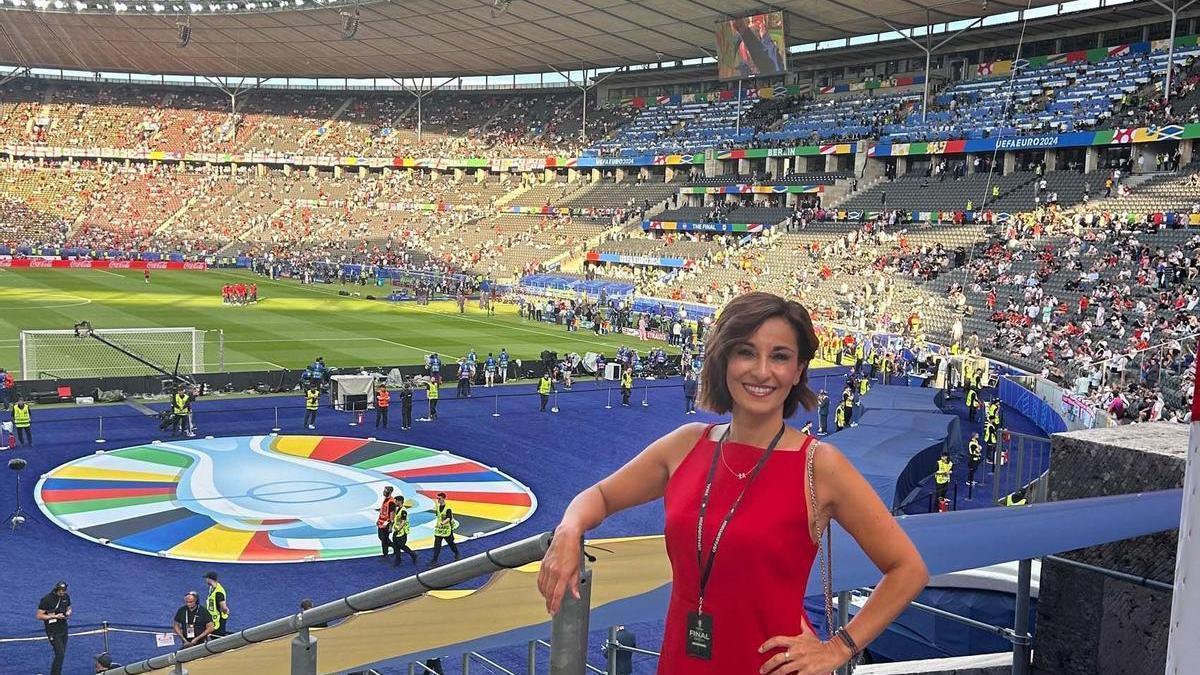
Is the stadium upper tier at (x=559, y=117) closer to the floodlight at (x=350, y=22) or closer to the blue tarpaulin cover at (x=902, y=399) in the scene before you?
the floodlight at (x=350, y=22)

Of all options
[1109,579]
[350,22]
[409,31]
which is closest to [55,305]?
[350,22]

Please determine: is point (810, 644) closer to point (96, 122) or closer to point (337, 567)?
point (337, 567)

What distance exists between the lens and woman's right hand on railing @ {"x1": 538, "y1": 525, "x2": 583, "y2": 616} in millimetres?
2348

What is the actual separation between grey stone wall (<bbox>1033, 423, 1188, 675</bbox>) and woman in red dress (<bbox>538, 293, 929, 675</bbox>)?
7.22 ft

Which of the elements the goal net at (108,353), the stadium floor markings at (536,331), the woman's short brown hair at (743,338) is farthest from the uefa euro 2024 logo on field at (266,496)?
the stadium floor markings at (536,331)

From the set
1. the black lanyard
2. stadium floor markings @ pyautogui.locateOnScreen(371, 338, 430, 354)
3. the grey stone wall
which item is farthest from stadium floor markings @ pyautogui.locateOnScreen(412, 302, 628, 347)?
the black lanyard

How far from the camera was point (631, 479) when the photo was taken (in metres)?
2.74

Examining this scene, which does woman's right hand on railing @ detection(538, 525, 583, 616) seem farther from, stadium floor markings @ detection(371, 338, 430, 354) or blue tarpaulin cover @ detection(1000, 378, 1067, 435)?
stadium floor markings @ detection(371, 338, 430, 354)

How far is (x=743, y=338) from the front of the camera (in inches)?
102

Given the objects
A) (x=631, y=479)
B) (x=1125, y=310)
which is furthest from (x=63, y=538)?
(x=1125, y=310)

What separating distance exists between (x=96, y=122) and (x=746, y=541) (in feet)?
379

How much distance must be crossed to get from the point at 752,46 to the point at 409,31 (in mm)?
25830

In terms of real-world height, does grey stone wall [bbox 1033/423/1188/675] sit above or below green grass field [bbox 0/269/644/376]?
above

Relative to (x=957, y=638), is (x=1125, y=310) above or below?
above
